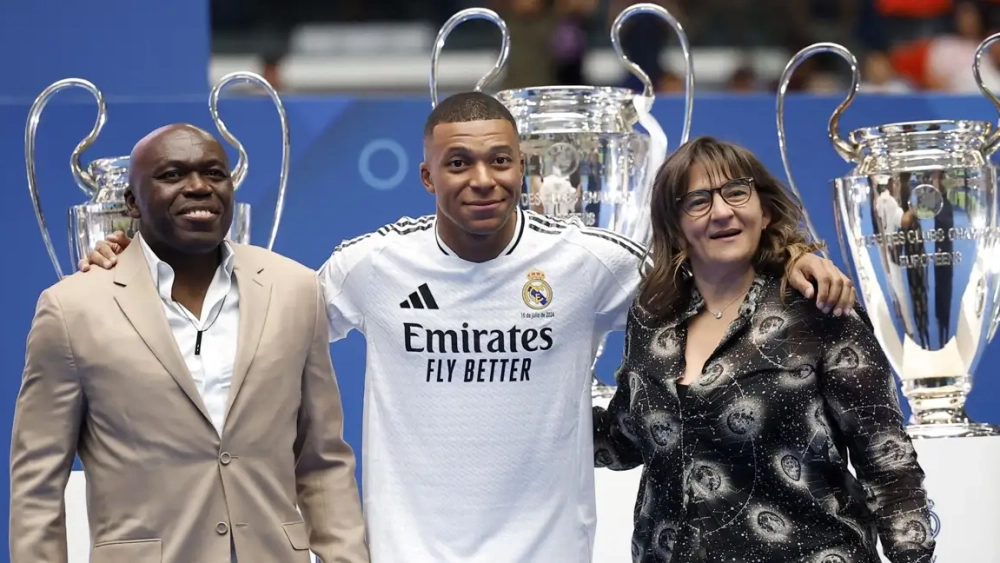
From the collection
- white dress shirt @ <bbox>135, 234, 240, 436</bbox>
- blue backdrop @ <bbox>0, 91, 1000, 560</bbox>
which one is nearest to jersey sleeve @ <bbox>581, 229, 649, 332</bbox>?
white dress shirt @ <bbox>135, 234, 240, 436</bbox>

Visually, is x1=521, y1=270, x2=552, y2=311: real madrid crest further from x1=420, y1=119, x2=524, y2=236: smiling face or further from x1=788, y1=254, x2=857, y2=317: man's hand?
x1=788, y1=254, x2=857, y2=317: man's hand

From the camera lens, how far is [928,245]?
2885mm

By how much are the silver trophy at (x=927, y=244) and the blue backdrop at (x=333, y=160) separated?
29.3 inches

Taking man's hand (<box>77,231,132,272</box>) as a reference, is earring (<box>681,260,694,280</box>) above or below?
below

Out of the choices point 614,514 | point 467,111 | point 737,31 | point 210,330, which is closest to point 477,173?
point 467,111

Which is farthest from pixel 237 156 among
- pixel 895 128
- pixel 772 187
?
pixel 772 187

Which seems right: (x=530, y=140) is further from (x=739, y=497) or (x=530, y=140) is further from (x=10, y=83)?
(x=10, y=83)

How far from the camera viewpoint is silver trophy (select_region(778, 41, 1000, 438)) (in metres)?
2.86

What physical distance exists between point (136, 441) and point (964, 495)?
148 cm

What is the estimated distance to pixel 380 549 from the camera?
220cm

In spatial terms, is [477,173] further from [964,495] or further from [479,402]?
[964,495]

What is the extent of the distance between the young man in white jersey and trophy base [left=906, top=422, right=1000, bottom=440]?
81 centimetres

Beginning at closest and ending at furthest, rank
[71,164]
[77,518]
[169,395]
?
1. [169,395]
2. [77,518]
3. [71,164]

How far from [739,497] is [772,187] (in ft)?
1.45
